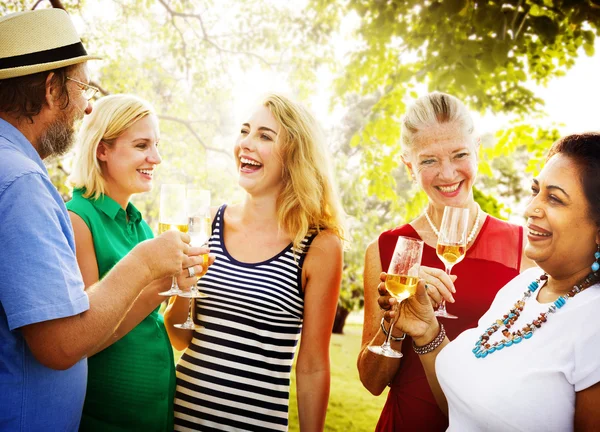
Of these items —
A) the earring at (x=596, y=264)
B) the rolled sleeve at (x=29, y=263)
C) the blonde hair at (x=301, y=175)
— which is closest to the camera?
the rolled sleeve at (x=29, y=263)

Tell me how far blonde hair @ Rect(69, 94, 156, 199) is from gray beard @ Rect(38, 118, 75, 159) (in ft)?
2.22

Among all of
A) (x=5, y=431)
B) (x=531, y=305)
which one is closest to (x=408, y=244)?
(x=531, y=305)

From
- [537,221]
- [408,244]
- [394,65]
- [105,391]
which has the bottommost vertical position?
[105,391]

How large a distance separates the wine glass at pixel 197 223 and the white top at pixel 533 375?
126 cm

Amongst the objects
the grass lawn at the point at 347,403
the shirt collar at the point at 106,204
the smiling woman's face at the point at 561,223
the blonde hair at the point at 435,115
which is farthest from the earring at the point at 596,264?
the grass lawn at the point at 347,403

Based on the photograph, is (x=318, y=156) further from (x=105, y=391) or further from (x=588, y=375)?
(x=588, y=375)

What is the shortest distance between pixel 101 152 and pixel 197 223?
871mm

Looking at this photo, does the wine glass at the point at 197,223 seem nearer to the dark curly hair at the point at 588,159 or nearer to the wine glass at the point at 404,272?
the wine glass at the point at 404,272

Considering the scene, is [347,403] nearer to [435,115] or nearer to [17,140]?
[435,115]

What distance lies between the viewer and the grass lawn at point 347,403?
25.4 ft

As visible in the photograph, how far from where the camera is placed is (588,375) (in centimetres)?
172

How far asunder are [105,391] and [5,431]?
81 centimetres

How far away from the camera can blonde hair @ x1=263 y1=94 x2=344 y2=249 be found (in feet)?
10.4

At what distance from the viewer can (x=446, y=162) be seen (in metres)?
2.82
